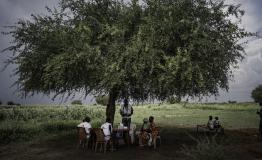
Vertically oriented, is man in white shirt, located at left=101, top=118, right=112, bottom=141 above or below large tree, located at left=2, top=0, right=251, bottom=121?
below

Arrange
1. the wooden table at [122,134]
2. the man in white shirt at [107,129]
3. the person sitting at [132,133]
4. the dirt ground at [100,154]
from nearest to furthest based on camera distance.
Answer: the dirt ground at [100,154] < the man in white shirt at [107,129] < the wooden table at [122,134] < the person sitting at [132,133]

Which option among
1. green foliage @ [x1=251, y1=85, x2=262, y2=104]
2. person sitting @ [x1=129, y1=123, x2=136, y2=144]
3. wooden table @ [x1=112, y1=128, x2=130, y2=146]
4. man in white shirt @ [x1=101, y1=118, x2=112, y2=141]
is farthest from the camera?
green foliage @ [x1=251, y1=85, x2=262, y2=104]

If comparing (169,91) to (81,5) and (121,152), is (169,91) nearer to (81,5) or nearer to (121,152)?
(121,152)

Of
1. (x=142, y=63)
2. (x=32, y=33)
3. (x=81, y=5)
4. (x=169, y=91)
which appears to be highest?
(x=81, y=5)

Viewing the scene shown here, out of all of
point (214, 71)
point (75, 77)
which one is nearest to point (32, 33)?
point (75, 77)

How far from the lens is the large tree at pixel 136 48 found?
70.6ft

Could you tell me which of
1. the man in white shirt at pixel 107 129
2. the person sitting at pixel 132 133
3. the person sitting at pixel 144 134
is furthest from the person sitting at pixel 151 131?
the man in white shirt at pixel 107 129

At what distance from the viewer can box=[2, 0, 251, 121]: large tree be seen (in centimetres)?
2152

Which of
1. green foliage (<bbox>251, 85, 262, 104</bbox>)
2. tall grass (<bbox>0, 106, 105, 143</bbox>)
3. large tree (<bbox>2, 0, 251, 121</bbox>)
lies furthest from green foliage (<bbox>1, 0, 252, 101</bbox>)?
green foliage (<bbox>251, 85, 262, 104</bbox>)

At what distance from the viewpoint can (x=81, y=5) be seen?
25.2m

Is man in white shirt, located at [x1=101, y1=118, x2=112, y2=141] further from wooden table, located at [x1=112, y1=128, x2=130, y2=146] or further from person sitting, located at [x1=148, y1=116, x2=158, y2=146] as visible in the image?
person sitting, located at [x1=148, y1=116, x2=158, y2=146]

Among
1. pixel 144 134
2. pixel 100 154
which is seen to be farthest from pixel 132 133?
pixel 100 154

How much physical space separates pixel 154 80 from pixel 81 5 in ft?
22.5

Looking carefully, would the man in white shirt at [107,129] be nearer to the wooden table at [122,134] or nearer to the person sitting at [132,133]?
the wooden table at [122,134]
